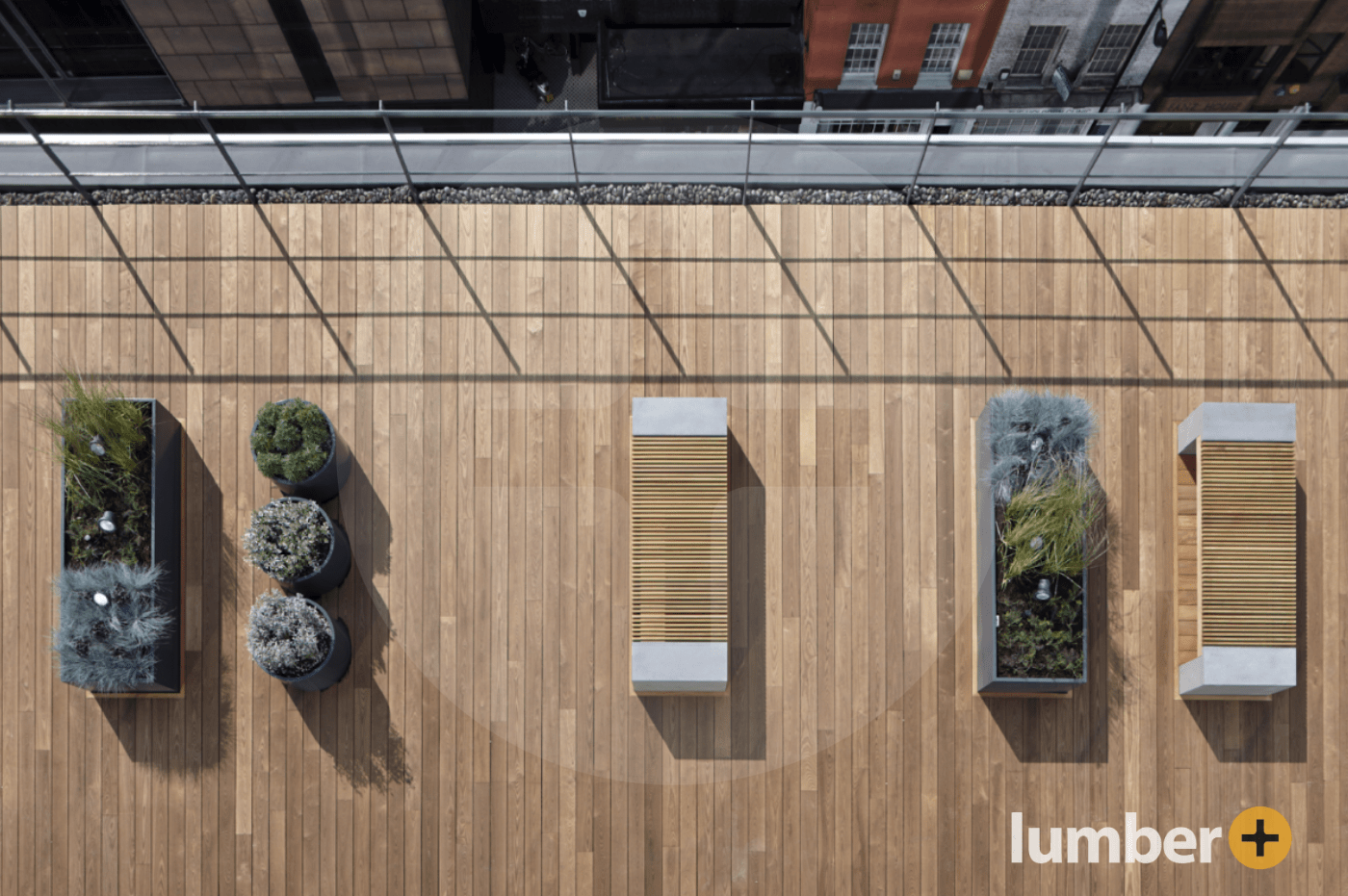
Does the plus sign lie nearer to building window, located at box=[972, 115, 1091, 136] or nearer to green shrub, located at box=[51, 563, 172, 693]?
building window, located at box=[972, 115, 1091, 136]

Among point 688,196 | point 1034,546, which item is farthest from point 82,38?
point 1034,546

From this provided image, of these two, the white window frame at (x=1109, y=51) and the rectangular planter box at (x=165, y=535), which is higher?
the white window frame at (x=1109, y=51)

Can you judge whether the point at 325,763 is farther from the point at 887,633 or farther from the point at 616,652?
the point at 887,633

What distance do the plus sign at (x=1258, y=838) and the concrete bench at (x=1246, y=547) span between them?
46.4 inches

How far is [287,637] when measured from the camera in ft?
16.6

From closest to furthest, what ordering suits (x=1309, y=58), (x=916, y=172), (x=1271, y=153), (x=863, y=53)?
(x=1271, y=153) → (x=916, y=172) → (x=1309, y=58) → (x=863, y=53)

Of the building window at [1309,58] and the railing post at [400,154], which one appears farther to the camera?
the building window at [1309,58]

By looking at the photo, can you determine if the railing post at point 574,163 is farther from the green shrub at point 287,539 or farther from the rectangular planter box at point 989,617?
the rectangular planter box at point 989,617

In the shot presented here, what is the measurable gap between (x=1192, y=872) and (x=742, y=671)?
3.73m

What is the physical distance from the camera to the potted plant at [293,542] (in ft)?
16.7

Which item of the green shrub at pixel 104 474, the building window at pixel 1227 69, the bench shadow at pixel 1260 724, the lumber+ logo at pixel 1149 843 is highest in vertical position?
the building window at pixel 1227 69

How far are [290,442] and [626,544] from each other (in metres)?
2.61

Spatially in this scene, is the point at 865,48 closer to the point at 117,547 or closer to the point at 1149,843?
the point at 1149,843


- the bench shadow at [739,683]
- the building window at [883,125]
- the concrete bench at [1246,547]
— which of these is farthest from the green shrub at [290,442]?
the concrete bench at [1246,547]
